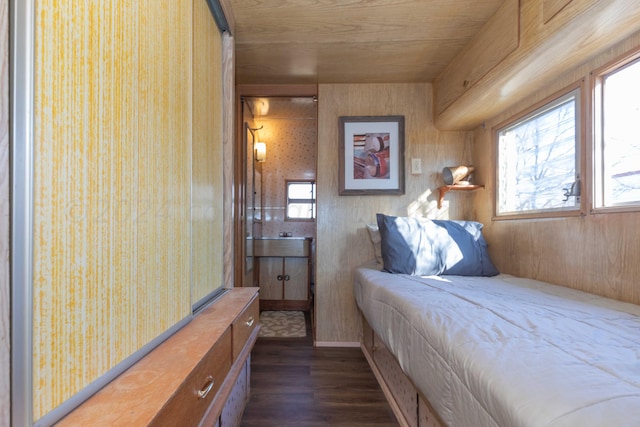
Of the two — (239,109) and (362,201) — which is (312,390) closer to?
(362,201)

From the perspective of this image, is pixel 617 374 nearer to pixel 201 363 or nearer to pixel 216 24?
pixel 201 363

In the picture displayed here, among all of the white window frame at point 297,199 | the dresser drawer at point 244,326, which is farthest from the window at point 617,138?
the white window frame at point 297,199

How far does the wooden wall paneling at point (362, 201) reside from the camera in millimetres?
2459

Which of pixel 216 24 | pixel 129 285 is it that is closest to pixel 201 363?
pixel 129 285

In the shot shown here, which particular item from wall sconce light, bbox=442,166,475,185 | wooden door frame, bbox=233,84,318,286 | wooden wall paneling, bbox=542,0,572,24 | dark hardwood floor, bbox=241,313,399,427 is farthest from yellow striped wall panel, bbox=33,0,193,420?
wall sconce light, bbox=442,166,475,185

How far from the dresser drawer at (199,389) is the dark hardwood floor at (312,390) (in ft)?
2.76

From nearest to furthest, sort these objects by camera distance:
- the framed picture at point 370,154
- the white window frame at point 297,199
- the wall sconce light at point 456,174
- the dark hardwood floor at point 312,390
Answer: the dark hardwood floor at point 312,390 → the wall sconce light at point 456,174 → the framed picture at point 370,154 → the white window frame at point 297,199

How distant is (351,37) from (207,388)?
1.88 m

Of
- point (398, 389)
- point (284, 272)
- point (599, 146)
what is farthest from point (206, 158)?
point (284, 272)

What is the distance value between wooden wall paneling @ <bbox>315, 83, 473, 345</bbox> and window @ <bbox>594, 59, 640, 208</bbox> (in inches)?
42.3

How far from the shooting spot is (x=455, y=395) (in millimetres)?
826

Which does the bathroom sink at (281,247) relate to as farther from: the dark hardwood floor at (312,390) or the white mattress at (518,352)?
the white mattress at (518,352)

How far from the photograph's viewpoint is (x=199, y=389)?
699 mm

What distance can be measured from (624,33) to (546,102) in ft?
1.67
